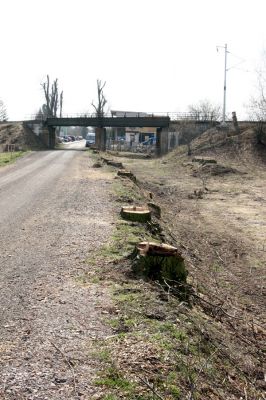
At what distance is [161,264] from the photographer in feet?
23.7

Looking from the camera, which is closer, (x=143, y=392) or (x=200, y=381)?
(x=143, y=392)

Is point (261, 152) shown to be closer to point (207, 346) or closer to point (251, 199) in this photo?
point (251, 199)

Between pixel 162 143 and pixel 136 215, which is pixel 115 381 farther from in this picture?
pixel 162 143

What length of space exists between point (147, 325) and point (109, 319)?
471mm

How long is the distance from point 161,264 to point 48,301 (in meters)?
1.88

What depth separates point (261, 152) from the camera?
40.3 m

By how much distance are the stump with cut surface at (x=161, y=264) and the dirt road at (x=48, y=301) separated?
37.9 inches

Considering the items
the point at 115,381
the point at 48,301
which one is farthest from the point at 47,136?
the point at 115,381

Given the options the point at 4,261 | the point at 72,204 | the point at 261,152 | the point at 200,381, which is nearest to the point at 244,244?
the point at 72,204

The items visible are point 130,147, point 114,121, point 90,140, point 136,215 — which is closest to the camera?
point 136,215

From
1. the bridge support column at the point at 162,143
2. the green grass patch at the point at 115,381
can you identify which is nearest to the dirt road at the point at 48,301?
the green grass patch at the point at 115,381

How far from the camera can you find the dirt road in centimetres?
430

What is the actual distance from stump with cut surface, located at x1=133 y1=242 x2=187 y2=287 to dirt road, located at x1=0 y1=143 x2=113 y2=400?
96 cm

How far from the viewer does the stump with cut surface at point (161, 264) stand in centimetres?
721
